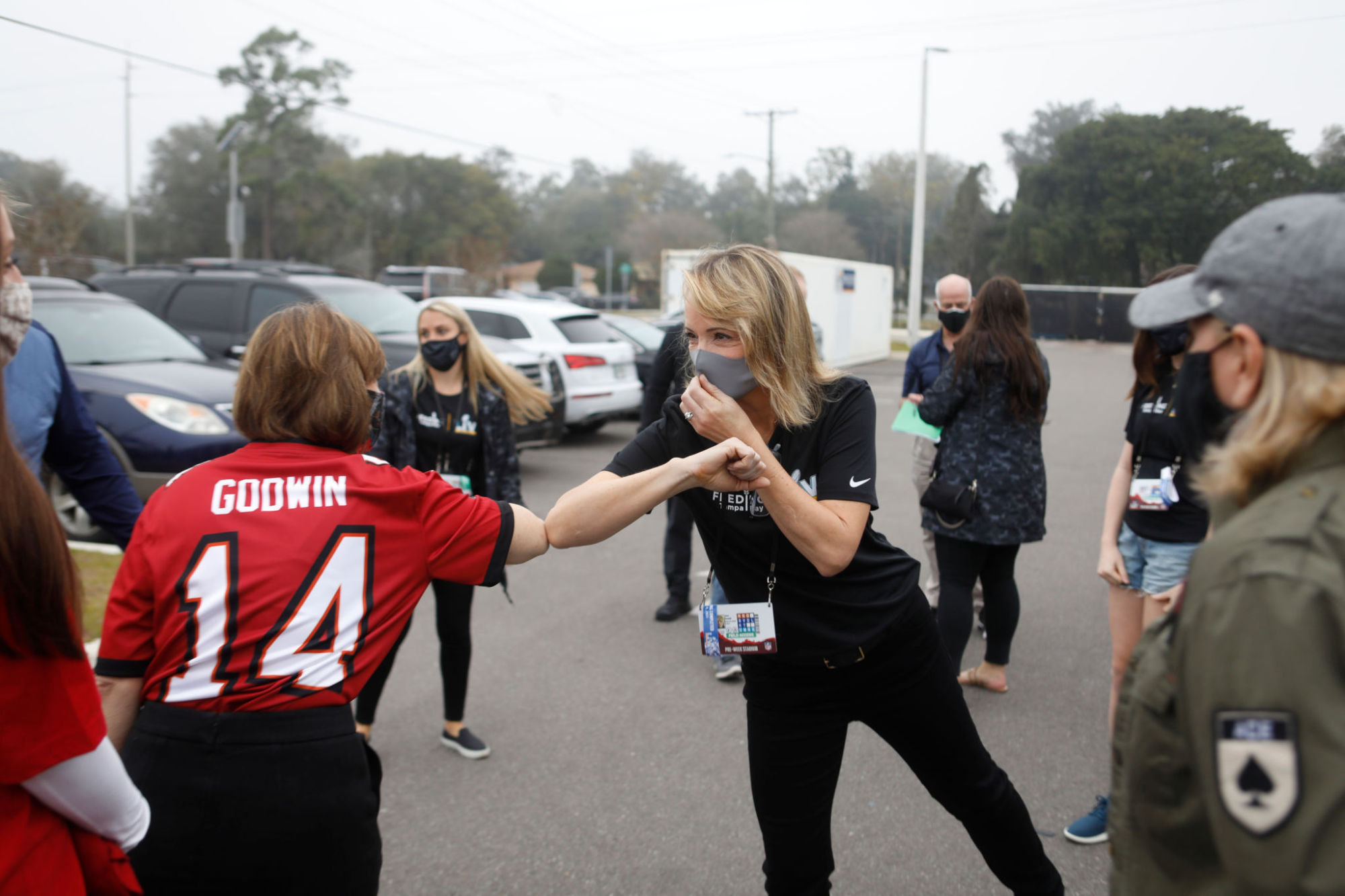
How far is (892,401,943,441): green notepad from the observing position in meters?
4.89

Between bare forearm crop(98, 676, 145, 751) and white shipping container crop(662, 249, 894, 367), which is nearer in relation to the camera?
bare forearm crop(98, 676, 145, 751)

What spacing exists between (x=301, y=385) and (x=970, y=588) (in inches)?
125

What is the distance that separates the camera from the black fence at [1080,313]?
38688 millimetres

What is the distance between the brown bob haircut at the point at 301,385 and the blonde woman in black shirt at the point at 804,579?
55cm

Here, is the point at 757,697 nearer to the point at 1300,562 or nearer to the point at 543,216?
the point at 1300,562

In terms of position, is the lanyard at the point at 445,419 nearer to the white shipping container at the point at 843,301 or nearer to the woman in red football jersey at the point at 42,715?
the woman in red football jersey at the point at 42,715

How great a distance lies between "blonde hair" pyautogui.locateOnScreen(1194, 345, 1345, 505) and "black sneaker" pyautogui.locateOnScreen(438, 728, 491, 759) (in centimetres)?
337

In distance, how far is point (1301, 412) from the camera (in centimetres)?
109

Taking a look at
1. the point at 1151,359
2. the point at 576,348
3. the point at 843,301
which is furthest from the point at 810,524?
the point at 843,301

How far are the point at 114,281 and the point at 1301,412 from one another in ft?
41.1

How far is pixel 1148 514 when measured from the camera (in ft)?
10.5

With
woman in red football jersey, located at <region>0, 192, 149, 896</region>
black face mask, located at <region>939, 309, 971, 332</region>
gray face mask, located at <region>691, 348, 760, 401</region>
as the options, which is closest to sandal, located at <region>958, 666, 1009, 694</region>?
black face mask, located at <region>939, 309, 971, 332</region>

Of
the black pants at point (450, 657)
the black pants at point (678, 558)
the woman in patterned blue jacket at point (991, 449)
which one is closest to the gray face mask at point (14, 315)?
the black pants at point (450, 657)

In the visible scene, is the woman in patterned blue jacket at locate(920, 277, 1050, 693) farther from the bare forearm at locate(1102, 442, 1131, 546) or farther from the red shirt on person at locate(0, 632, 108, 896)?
the red shirt on person at locate(0, 632, 108, 896)
